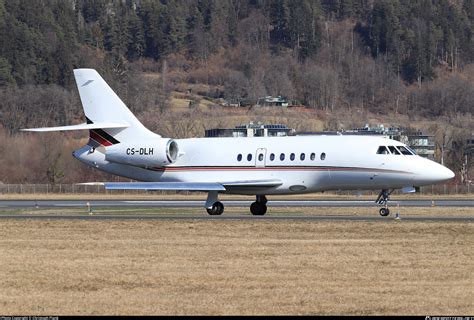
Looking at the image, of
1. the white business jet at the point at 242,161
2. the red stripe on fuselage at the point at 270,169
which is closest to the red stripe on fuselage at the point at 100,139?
the white business jet at the point at 242,161

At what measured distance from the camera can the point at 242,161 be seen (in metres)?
50.0

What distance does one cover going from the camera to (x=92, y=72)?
5228cm

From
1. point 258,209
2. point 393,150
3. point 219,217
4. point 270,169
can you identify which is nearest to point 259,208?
point 258,209

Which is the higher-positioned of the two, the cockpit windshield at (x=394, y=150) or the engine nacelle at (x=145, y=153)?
the cockpit windshield at (x=394, y=150)

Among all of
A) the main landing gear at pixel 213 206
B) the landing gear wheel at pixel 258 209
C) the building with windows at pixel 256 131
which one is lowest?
the building with windows at pixel 256 131

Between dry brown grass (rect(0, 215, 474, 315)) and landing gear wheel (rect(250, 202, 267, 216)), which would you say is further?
landing gear wheel (rect(250, 202, 267, 216))

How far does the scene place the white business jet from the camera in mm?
46594

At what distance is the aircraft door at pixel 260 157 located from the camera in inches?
1944

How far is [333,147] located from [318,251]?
1769 centimetres

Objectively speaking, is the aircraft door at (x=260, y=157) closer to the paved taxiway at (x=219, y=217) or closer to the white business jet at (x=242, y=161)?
the white business jet at (x=242, y=161)

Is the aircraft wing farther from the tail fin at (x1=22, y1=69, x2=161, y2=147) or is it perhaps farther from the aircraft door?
the tail fin at (x1=22, y1=69, x2=161, y2=147)

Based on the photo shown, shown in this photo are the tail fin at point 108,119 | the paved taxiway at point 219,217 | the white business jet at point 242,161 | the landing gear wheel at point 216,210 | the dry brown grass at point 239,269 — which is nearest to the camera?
the dry brown grass at point 239,269

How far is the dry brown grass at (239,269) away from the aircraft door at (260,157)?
10.0 meters

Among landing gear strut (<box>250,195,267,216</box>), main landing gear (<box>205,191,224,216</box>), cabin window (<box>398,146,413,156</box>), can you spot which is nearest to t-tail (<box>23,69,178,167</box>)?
main landing gear (<box>205,191,224,216</box>)
